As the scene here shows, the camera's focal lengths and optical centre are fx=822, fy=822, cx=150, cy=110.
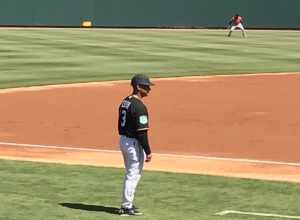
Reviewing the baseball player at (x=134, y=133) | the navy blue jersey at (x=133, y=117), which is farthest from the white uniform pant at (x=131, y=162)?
the navy blue jersey at (x=133, y=117)

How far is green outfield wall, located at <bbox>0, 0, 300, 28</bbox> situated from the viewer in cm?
6291

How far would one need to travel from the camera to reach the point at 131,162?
9.78m

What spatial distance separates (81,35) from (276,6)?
64.7 ft

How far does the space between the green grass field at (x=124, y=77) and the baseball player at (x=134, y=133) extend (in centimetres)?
40

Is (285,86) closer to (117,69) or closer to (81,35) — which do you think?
(117,69)

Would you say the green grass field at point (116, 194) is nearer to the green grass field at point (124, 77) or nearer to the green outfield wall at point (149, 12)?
the green grass field at point (124, 77)

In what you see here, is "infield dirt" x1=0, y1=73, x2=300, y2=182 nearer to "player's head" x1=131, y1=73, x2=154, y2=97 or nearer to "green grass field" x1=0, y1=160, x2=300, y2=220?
"green grass field" x1=0, y1=160, x2=300, y2=220

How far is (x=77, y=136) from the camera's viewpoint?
17.0m

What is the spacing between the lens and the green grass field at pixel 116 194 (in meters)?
10.0

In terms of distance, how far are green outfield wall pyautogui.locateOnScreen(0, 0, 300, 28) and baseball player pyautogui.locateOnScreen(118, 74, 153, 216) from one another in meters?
54.2

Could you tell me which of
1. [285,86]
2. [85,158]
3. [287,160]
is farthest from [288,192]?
[285,86]

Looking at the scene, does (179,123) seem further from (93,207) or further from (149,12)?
(149,12)

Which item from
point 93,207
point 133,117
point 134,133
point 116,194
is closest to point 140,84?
point 133,117

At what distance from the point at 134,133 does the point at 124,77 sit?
19792mm
